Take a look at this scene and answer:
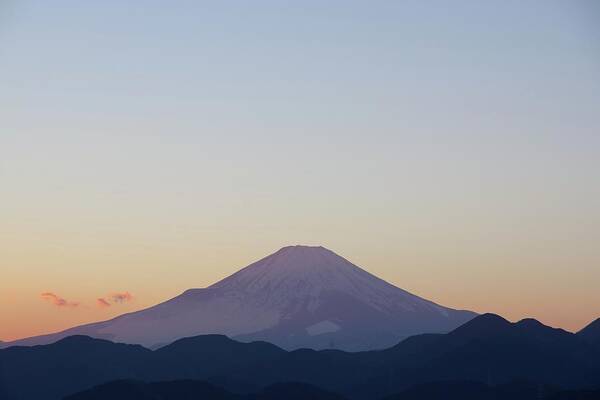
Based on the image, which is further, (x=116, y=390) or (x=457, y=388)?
(x=457, y=388)

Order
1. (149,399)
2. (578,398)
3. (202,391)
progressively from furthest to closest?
(202,391) < (149,399) < (578,398)

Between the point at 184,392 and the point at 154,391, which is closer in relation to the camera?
the point at 154,391

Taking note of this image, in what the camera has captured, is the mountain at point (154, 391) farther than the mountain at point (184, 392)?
No

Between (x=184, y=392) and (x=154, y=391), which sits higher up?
(x=154, y=391)

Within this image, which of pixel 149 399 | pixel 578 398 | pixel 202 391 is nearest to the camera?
pixel 578 398

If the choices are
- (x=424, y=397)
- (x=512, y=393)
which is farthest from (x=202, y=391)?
(x=512, y=393)

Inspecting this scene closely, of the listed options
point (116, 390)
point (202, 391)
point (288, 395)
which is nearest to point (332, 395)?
point (288, 395)

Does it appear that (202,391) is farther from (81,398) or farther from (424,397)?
(424,397)

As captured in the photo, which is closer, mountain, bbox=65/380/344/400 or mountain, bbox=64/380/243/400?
mountain, bbox=64/380/243/400

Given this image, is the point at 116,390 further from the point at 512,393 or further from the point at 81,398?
the point at 512,393
